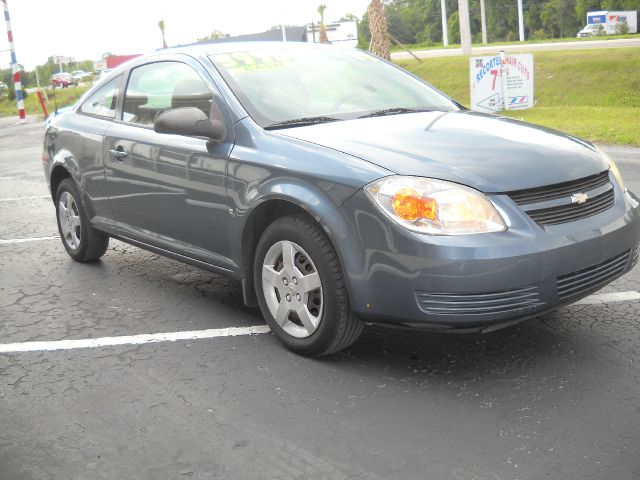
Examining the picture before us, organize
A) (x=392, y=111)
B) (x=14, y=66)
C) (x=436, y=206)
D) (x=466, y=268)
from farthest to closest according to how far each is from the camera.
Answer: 1. (x=14, y=66)
2. (x=392, y=111)
3. (x=436, y=206)
4. (x=466, y=268)

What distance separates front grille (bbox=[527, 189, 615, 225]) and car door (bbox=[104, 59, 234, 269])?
1660 mm

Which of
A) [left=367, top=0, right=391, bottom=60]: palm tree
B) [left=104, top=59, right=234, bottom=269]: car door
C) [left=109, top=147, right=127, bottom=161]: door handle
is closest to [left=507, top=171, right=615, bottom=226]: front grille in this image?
[left=104, top=59, right=234, bottom=269]: car door

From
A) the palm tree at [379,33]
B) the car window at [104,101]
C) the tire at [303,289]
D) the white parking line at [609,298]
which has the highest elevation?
the palm tree at [379,33]

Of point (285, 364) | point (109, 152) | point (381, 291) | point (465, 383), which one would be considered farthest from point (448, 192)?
point (109, 152)

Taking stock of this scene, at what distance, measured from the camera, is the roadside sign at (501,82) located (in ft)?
56.5

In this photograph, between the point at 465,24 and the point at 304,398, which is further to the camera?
the point at 465,24

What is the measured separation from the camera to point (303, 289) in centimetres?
404

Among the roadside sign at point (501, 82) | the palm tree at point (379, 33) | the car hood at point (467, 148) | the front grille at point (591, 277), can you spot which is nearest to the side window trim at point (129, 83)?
the car hood at point (467, 148)

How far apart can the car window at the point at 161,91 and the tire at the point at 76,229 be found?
97 cm

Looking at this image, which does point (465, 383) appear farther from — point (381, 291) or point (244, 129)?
point (244, 129)

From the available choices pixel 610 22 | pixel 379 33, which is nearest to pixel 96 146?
pixel 379 33

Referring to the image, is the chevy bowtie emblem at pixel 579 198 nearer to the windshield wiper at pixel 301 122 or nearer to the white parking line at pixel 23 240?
the windshield wiper at pixel 301 122

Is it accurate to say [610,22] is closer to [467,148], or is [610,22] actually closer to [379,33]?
[379,33]

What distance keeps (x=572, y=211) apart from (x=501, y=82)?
14.3m
